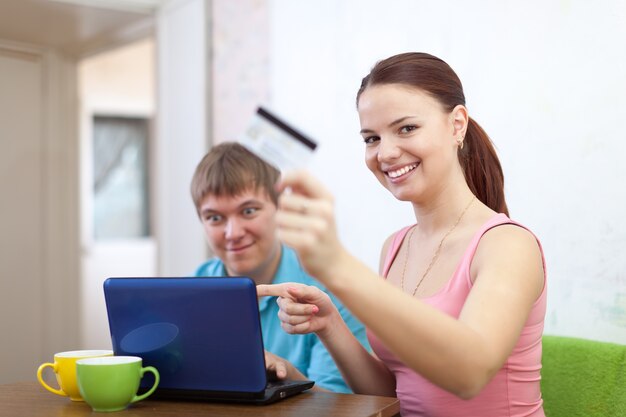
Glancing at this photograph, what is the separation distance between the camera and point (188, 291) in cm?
115

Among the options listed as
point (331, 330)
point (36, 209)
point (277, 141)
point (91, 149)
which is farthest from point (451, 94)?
point (91, 149)

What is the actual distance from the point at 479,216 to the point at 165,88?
84.4 inches

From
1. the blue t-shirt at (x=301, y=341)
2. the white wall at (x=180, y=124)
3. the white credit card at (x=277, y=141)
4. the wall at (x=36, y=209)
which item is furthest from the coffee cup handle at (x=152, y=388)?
the wall at (x=36, y=209)

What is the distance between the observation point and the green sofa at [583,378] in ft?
4.60

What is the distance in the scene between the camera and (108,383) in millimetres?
1127

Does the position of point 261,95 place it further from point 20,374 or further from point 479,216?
point 20,374

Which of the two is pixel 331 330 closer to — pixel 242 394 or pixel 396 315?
pixel 242 394

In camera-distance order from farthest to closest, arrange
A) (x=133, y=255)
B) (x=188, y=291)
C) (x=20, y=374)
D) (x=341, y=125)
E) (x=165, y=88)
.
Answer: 1. (x=133, y=255)
2. (x=20, y=374)
3. (x=165, y=88)
4. (x=341, y=125)
5. (x=188, y=291)

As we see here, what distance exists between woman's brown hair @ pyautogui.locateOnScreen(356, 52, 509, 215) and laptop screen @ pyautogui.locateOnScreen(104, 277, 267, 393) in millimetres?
449

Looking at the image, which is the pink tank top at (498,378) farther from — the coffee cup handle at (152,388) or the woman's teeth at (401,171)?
the coffee cup handle at (152,388)

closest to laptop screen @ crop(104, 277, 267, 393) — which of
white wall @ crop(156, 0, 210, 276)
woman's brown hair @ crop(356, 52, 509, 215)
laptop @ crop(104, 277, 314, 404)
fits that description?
laptop @ crop(104, 277, 314, 404)

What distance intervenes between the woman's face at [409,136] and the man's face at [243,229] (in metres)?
0.49

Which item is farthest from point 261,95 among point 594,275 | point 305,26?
point 594,275

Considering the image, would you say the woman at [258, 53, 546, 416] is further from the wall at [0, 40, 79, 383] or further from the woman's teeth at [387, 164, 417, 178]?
the wall at [0, 40, 79, 383]
